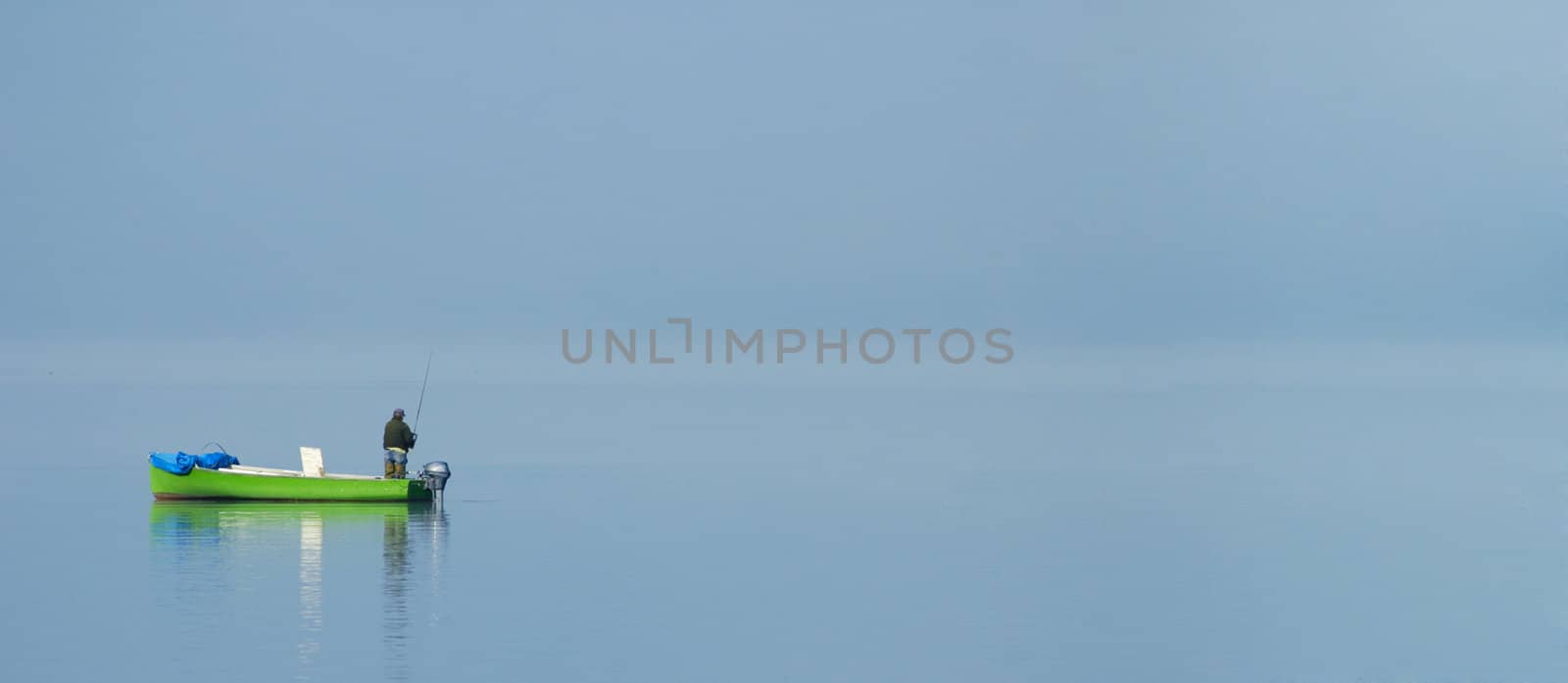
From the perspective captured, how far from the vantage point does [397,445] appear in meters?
34.0

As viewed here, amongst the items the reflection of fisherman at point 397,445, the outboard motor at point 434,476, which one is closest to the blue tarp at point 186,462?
the reflection of fisherman at point 397,445

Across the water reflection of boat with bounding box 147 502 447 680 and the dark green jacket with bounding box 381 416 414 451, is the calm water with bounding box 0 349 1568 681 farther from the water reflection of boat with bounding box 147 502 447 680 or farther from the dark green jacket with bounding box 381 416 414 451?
the dark green jacket with bounding box 381 416 414 451

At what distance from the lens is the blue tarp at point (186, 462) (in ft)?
112

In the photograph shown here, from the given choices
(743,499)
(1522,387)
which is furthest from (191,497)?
(1522,387)

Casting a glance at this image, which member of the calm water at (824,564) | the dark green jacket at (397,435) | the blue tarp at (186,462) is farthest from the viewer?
the blue tarp at (186,462)

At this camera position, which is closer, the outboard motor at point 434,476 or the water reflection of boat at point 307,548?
the water reflection of boat at point 307,548

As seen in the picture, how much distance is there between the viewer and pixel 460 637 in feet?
72.2

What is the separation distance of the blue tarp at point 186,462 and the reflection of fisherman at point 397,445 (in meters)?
2.50

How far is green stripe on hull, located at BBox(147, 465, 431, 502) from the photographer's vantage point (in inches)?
1324

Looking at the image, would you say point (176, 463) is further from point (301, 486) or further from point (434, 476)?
point (434, 476)

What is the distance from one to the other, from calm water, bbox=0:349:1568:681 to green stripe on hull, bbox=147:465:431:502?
0.95 feet

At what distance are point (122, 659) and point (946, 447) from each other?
3117cm

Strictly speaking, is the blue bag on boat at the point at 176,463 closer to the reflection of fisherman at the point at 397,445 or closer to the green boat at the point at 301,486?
the green boat at the point at 301,486

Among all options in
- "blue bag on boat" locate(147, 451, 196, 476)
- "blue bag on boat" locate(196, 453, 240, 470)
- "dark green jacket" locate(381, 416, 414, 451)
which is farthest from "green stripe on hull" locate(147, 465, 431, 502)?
"dark green jacket" locate(381, 416, 414, 451)
